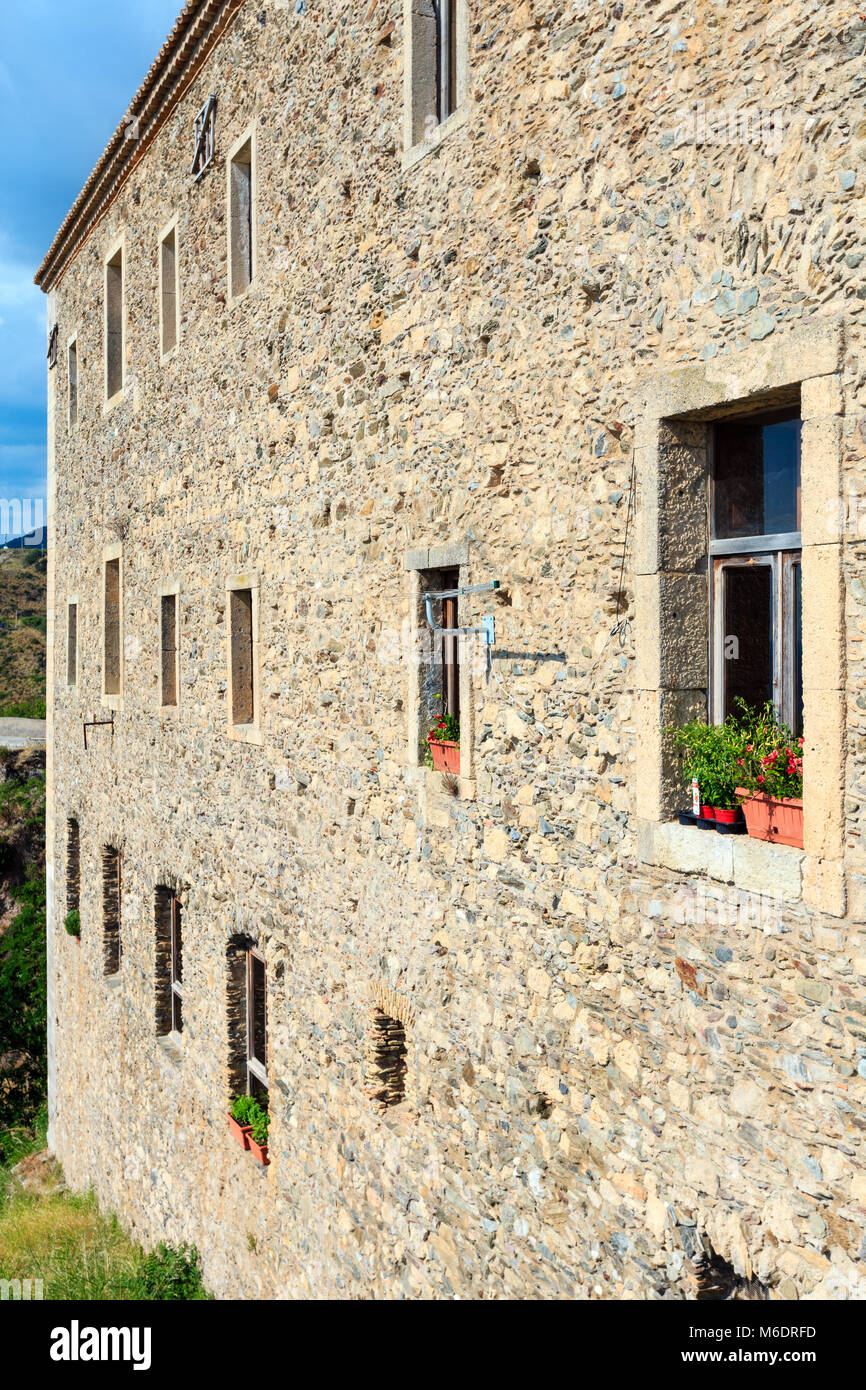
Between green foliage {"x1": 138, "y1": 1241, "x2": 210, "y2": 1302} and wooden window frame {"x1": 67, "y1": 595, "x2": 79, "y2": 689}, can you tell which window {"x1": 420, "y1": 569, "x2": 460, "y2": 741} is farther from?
wooden window frame {"x1": 67, "y1": 595, "x2": 79, "y2": 689}

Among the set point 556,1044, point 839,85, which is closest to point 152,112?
point 839,85

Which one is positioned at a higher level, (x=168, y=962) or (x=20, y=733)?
(x=20, y=733)

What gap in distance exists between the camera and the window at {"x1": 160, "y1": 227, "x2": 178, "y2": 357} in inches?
390

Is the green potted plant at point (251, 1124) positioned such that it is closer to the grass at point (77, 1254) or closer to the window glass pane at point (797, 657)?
the grass at point (77, 1254)

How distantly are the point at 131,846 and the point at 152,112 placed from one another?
752 centimetres

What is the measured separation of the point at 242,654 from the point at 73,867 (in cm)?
793

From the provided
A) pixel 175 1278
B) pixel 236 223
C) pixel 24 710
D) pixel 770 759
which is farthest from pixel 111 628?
pixel 24 710

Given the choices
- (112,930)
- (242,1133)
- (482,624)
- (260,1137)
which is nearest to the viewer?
(482,624)

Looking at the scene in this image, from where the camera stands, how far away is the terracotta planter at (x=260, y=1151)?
7.46 metres

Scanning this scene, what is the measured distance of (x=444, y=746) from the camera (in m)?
5.26

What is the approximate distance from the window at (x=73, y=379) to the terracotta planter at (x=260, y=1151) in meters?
10.3

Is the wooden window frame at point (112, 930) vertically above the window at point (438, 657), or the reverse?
the window at point (438, 657)

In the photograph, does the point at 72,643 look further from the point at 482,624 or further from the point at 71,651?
the point at 482,624

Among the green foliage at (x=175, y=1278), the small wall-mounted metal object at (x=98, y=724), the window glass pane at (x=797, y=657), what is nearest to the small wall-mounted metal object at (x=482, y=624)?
the window glass pane at (x=797, y=657)
